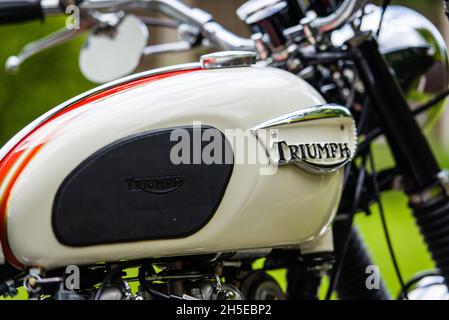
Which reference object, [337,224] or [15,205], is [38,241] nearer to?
[15,205]

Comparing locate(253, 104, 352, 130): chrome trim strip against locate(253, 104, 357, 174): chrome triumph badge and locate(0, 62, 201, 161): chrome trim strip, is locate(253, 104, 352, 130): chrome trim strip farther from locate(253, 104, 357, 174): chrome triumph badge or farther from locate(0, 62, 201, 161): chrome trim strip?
locate(0, 62, 201, 161): chrome trim strip

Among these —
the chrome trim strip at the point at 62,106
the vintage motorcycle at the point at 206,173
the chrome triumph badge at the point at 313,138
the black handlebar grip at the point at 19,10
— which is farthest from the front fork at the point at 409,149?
the black handlebar grip at the point at 19,10

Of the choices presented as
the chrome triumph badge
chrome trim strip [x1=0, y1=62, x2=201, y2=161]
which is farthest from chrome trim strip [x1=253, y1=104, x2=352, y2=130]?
chrome trim strip [x1=0, y1=62, x2=201, y2=161]

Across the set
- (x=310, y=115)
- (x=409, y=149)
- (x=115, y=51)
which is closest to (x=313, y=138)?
(x=310, y=115)

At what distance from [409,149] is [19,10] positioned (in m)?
0.87

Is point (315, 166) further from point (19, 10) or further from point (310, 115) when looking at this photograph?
point (19, 10)

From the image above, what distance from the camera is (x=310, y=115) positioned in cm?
143

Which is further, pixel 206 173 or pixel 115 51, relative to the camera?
pixel 115 51

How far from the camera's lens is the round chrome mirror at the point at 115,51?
194cm

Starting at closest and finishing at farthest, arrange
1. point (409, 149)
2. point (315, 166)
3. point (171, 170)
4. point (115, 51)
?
point (171, 170)
point (315, 166)
point (409, 149)
point (115, 51)

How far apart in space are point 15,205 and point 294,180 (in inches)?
18.0

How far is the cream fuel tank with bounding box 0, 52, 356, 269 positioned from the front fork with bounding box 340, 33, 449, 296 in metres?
0.32
